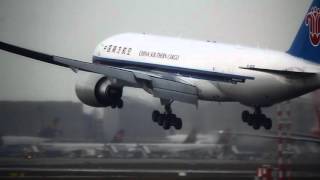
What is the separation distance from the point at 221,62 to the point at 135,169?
45.5ft

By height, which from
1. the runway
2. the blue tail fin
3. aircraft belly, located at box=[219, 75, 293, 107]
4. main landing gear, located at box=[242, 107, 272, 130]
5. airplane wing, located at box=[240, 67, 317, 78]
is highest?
the blue tail fin

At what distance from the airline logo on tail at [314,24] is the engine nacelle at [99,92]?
982 centimetres

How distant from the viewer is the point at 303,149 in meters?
58.9

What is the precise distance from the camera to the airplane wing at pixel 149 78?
46750 mm

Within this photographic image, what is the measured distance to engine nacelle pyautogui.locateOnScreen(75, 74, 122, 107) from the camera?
5091cm

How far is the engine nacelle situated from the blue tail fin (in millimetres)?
9014

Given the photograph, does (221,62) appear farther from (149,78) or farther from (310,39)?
(310,39)

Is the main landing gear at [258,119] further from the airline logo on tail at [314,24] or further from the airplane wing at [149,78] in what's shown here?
the airline logo on tail at [314,24]

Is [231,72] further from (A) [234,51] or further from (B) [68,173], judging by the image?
(B) [68,173]

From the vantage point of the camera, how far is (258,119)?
168 feet

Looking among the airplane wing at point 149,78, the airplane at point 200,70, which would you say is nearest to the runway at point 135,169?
the airplane at point 200,70

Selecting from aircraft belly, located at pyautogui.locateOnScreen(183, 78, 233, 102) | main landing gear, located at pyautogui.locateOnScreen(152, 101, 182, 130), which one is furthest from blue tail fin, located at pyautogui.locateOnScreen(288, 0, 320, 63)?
main landing gear, located at pyautogui.locateOnScreen(152, 101, 182, 130)

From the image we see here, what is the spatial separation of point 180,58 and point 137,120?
391 inches

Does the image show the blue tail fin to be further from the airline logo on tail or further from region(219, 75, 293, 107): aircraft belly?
region(219, 75, 293, 107): aircraft belly
